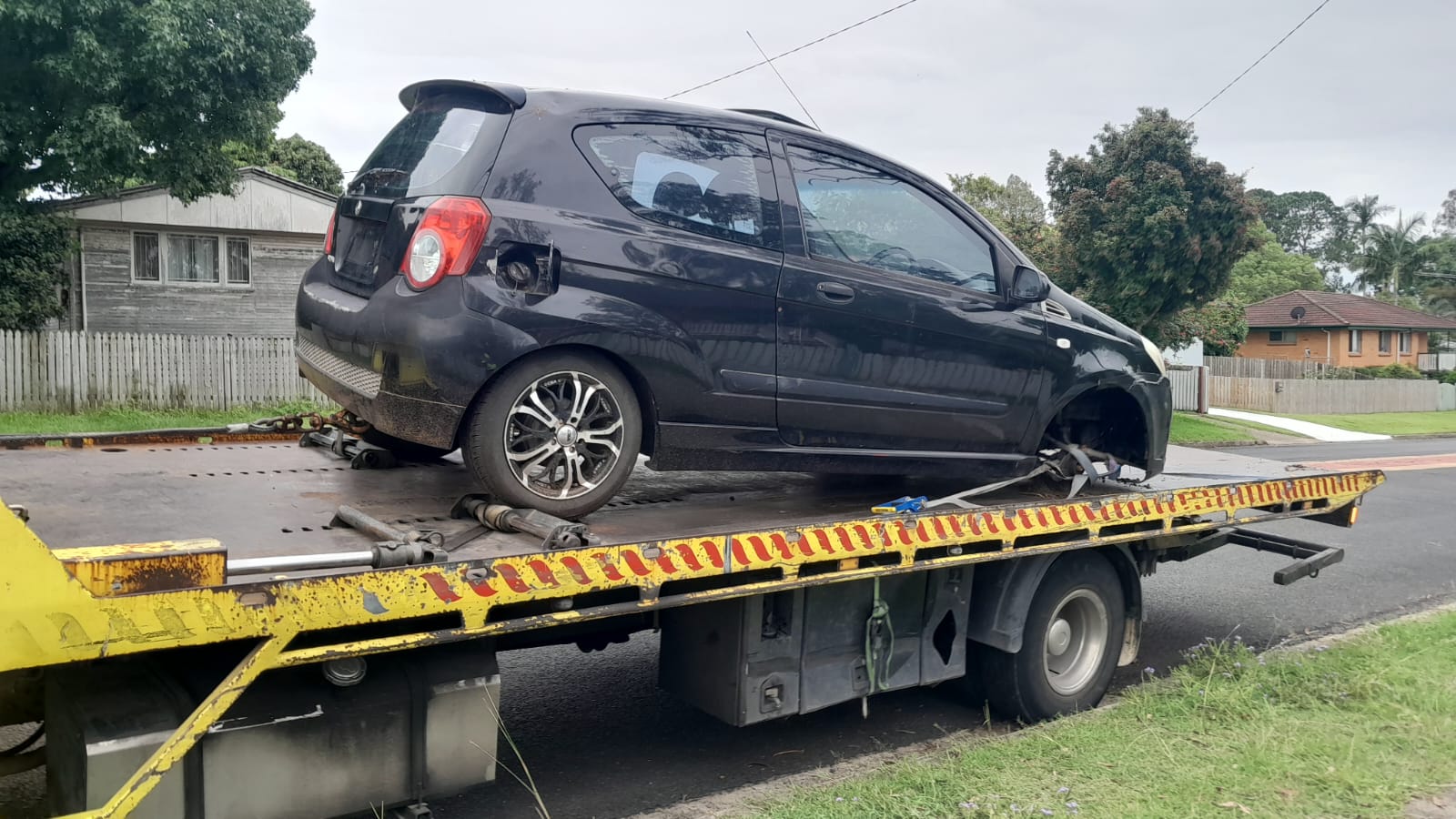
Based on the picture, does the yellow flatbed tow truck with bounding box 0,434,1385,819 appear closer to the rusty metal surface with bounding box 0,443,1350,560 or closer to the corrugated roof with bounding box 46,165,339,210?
the rusty metal surface with bounding box 0,443,1350,560

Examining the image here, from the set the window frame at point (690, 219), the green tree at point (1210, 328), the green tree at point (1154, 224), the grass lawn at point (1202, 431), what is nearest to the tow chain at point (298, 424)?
the window frame at point (690, 219)

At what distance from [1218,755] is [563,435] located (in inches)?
117

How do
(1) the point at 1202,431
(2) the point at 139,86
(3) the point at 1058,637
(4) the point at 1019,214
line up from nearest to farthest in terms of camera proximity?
(3) the point at 1058,637
(2) the point at 139,86
(1) the point at 1202,431
(4) the point at 1019,214

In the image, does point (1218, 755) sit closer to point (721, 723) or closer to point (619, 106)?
point (721, 723)

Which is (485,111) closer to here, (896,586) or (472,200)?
(472,200)

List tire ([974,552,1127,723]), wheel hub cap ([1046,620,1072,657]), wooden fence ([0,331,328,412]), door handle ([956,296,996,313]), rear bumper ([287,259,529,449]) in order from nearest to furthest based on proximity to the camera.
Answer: rear bumper ([287,259,529,449]) → door handle ([956,296,996,313]) → tire ([974,552,1127,723]) → wheel hub cap ([1046,620,1072,657]) → wooden fence ([0,331,328,412])

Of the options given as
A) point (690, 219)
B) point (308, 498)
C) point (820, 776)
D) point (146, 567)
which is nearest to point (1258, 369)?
point (820, 776)

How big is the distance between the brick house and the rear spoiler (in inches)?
2037

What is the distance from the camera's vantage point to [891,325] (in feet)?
16.0

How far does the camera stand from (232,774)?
317 centimetres

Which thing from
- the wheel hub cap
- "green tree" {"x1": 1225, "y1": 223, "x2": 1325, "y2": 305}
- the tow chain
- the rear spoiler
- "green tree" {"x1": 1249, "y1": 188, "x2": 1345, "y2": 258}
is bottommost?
the wheel hub cap

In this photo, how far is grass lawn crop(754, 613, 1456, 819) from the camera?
4.13m

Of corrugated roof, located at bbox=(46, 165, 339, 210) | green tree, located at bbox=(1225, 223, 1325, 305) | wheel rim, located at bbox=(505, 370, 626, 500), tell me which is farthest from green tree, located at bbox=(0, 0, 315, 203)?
green tree, located at bbox=(1225, 223, 1325, 305)

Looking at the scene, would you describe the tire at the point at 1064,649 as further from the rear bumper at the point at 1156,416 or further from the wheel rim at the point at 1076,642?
the rear bumper at the point at 1156,416
